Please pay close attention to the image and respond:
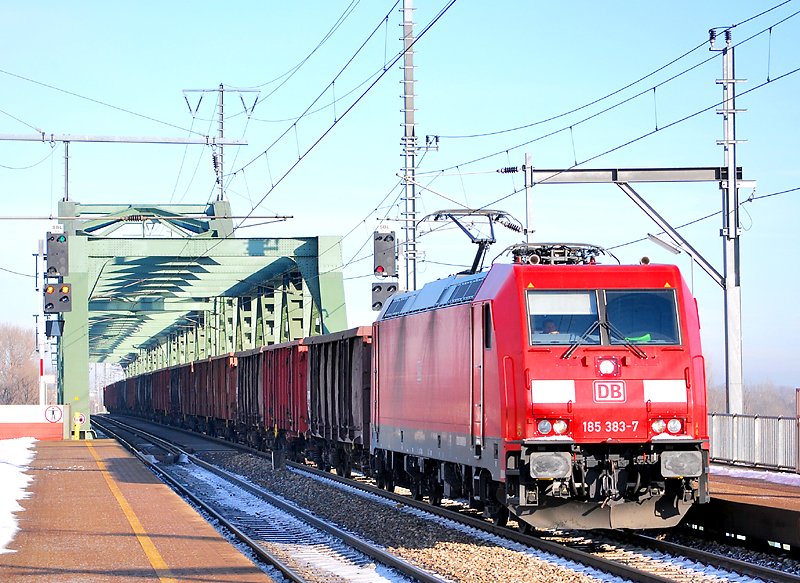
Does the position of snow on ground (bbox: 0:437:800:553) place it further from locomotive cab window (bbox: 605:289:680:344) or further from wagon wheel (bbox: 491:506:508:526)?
locomotive cab window (bbox: 605:289:680:344)

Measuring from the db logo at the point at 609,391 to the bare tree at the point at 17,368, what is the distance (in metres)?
150

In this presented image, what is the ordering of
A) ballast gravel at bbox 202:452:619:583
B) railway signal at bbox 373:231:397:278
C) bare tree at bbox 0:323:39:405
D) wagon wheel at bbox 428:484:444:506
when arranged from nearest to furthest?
ballast gravel at bbox 202:452:619:583
wagon wheel at bbox 428:484:444:506
railway signal at bbox 373:231:397:278
bare tree at bbox 0:323:39:405

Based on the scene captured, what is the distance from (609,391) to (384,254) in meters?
18.9

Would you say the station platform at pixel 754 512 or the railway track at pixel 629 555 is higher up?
the station platform at pixel 754 512

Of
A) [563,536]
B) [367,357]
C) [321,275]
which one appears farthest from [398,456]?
[321,275]

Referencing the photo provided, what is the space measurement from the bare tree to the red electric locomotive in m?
149

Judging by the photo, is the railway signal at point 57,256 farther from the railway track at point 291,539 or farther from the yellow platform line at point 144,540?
the yellow platform line at point 144,540

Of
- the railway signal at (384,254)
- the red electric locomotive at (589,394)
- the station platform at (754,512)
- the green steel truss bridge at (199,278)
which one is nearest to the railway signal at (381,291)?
the railway signal at (384,254)

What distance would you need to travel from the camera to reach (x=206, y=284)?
197ft

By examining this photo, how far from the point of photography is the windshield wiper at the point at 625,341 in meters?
14.9

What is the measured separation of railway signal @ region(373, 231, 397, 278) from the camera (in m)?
33.1

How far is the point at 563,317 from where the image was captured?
1516 cm

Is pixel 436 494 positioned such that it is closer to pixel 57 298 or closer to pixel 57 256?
pixel 57 256

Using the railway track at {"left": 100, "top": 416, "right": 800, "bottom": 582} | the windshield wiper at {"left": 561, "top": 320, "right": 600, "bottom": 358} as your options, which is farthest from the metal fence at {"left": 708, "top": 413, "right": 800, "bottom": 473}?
the windshield wiper at {"left": 561, "top": 320, "right": 600, "bottom": 358}
